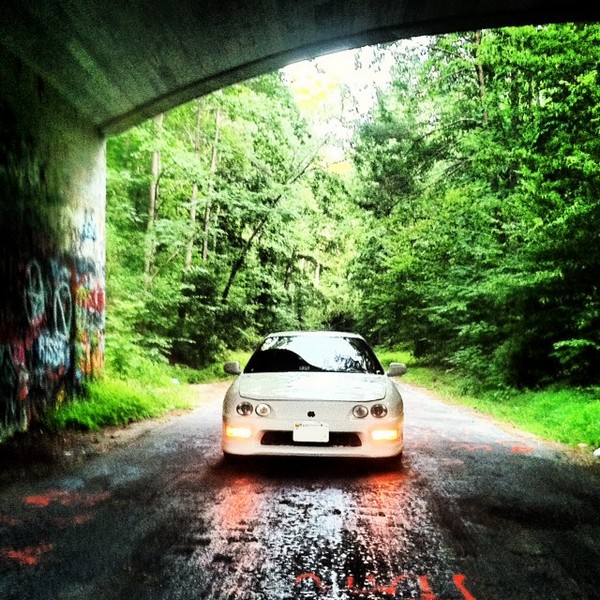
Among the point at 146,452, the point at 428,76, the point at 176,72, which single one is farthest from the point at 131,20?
the point at 428,76

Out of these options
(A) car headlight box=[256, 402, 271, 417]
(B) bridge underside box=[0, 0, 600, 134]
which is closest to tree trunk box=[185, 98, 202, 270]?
(B) bridge underside box=[0, 0, 600, 134]

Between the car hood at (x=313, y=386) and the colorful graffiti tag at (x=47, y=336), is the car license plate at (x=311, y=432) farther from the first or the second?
the colorful graffiti tag at (x=47, y=336)

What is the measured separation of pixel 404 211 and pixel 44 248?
587 inches

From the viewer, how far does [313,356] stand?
6516 millimetres

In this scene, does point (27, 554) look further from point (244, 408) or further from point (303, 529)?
point (244, 408)

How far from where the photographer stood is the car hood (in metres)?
5.42

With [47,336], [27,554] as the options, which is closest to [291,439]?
[27,554]

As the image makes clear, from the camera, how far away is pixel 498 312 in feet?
44.0

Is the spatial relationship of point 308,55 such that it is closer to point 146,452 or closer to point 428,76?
point 146,452

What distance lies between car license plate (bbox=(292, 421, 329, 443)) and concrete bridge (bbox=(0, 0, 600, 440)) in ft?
12.9

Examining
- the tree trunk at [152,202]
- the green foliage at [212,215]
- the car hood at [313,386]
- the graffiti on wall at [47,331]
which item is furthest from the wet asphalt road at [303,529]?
the tree trunk at [152,202]

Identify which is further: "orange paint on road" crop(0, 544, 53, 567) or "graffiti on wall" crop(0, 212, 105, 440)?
"graffiti on wall" crop(0, 212, 105, 440)

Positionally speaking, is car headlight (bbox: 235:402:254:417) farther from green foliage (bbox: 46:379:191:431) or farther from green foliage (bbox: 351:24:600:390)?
green foliage (bbox: 351:24:600:390)

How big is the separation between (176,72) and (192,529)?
23.4ft
